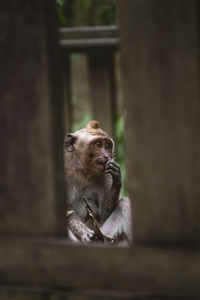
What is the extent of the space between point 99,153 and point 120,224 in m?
0.70

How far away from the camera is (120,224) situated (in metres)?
4.01

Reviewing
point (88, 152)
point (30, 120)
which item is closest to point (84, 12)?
point (88, 152)

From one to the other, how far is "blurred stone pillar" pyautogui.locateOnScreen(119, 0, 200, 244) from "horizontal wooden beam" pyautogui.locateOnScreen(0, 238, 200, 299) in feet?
0.29

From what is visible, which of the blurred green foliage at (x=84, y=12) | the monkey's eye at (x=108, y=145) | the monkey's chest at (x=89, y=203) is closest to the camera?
the monkey's chest at (x=89, y=203)

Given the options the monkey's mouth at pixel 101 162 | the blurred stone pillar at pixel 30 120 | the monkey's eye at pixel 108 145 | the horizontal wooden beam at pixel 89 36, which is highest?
the horizontal wooden beam at pixel 89 36

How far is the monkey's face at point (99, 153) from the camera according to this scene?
4.20 meters

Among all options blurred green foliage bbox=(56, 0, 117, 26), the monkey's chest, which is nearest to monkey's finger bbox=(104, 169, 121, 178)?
the monkey's chest

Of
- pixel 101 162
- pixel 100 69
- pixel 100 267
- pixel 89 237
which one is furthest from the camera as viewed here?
pixel 100 69

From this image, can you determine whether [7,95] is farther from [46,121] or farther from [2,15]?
[2,15]

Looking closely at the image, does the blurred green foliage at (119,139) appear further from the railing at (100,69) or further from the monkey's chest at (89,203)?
the monkey's chest at (89,203)

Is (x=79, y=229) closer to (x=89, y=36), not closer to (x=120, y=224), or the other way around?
(x=120, y=224)

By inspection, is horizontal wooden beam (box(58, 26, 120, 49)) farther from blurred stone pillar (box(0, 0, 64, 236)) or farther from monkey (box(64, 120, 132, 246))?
blurred stone pillar (box(0, 0, 64, 236))

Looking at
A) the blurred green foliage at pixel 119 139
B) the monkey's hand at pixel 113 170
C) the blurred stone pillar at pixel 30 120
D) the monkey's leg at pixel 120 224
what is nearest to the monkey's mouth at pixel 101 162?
the monkey's hand at pixel 113 170

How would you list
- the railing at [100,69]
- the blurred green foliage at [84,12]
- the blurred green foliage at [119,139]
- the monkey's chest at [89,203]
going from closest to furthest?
the monkey's chest at [89,203]
the railing at [100,69]
the blurred green foliage at [119,139]
the blurred green foliage at [84,12]
